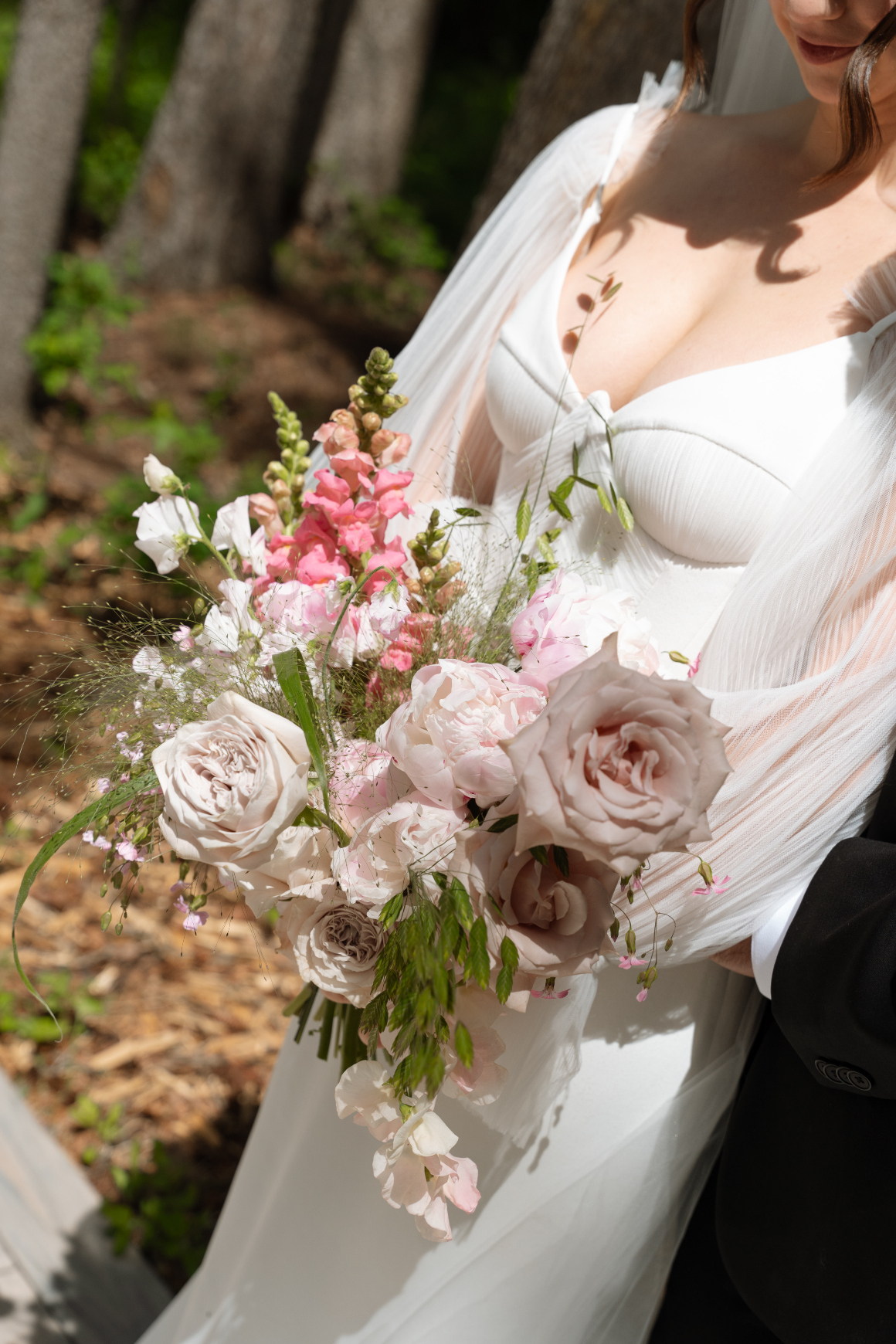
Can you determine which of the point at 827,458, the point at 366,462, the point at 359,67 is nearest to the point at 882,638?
the point at 827,458

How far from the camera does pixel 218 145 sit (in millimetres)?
6199

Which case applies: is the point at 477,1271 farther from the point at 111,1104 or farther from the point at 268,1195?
the point at 111,1104

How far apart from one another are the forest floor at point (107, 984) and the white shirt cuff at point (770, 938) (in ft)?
2.02

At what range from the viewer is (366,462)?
1278 millimetres

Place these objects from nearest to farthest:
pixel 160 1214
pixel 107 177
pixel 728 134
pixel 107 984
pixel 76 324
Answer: pixel 728 134 → pixel 160 1214 → pixel 107 984 → pixel 76 324 → pixel 107 177

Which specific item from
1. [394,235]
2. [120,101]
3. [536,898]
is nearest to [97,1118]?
[536,898]

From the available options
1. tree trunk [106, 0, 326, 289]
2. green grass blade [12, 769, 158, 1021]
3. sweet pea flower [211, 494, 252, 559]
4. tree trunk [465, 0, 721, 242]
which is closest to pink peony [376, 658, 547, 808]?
green grass blade [12, 769, 158, 1021]

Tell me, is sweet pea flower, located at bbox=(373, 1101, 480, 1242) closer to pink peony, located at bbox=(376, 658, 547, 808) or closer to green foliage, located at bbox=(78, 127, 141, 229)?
pink peony, located at bbox=(376, 658, 547, 808)

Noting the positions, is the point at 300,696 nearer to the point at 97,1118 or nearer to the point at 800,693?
the point at 800,693

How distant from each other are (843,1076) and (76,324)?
5.48 m

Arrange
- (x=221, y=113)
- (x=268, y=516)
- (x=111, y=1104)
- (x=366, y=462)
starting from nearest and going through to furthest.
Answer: (x=366, y=462) < (x=268, y=516) < (x=111, y=1104) < (x=221, y=113)

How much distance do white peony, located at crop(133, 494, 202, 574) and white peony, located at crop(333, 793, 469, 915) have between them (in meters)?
0.46

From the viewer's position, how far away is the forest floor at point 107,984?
2.50m

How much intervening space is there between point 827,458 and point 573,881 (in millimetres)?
677
